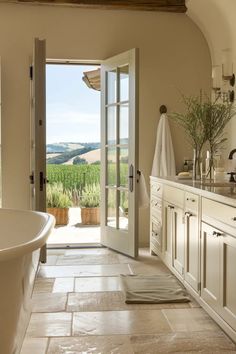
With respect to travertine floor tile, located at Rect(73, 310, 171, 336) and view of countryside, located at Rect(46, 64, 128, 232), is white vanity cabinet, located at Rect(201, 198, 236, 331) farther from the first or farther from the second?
view of countryside, located at Rect(46, 64, 128, 232)

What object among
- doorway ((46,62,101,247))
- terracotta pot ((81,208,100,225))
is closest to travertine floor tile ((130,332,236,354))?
terracotta pot ((81,208,100,225))

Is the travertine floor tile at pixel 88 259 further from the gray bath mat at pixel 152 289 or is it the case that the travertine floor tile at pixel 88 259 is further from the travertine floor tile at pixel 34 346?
the travertine floor tile at pixel 34 346

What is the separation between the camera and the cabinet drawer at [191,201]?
3174 mm

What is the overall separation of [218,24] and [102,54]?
1350 mm

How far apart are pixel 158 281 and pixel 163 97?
2339 mm

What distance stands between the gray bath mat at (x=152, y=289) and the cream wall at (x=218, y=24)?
160 cm

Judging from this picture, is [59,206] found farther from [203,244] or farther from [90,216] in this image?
[203,244]

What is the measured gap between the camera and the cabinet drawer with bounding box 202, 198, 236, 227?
2.48m

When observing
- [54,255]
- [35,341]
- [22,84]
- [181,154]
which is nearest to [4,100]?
[22,84]

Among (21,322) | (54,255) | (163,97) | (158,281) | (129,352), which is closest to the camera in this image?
(21,322)

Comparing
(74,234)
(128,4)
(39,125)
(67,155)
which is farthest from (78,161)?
(39,125)

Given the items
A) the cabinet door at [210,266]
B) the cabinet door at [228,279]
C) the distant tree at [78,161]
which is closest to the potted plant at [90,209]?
the distant tree at [78,161]

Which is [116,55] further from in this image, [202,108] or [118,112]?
[202,108]

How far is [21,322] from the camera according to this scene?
2.06 metres
